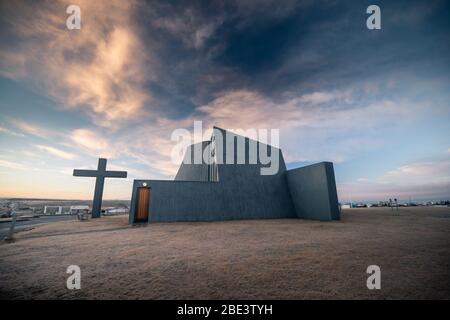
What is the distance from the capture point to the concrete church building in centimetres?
1408

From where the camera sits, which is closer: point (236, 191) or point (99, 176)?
point (236, 191)

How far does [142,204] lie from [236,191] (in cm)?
806

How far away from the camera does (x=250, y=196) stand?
17.0 meters

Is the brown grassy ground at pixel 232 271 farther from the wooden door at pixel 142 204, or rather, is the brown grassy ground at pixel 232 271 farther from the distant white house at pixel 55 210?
the distant white house at pixel 55 210

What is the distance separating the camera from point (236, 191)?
16.8 meters

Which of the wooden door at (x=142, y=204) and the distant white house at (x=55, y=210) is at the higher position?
the wooden door at (x=142, y=204)

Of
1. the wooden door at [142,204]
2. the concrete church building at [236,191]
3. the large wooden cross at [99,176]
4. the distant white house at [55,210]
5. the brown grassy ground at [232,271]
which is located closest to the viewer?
the brown grassy ground at [232,271]

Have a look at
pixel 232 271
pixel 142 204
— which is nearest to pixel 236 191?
pixel 142 204

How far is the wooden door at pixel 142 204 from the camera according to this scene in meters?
13.9

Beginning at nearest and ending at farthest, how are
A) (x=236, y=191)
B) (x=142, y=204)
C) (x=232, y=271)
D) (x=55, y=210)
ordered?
(x=232, y=271), (x=142, y=204), (x=236, y=191), (x=55, y=210)

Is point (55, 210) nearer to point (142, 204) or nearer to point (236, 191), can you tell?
point (142, 204)

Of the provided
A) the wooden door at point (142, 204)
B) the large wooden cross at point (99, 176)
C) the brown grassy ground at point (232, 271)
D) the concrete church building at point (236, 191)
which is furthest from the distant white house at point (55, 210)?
the brown grassy ground at point (232, 271)
